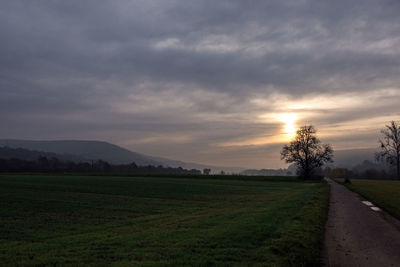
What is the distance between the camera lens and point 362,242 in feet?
39.4

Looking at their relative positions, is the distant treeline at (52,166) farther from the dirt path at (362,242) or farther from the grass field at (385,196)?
the dirt path at (362,242)

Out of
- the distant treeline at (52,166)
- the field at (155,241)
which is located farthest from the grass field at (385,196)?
the distant treeline at (52,166)

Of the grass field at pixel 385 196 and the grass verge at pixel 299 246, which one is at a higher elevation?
the grass verge at pixel 299 246

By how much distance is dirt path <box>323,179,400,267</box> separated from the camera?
9570 mm

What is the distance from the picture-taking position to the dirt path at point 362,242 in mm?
9570

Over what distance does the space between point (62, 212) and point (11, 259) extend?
11.8m

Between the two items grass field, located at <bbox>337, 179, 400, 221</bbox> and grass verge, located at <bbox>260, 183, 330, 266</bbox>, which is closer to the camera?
grass verge, located at <bbox>260, 183, 330, 266</bbox>

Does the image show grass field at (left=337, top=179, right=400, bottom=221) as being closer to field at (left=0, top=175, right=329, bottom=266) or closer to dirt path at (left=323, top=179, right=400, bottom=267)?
dirt path at (left=323, top=179, right=400, bottom=267)

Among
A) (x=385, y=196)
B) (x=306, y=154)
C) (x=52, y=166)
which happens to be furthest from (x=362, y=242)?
(x=52, y=166)

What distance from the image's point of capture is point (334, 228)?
15.1 m

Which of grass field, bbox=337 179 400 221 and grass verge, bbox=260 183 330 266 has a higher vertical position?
grass verge, bbox=260 183 330 266

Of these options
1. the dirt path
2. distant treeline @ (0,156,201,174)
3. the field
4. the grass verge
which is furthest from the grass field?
distant treeline @ (0,156,201,174)

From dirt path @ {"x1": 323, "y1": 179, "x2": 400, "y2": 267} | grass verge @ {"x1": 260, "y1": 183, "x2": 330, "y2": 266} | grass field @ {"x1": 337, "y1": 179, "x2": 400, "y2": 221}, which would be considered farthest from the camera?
grass field @ {"x1": 337, "y1": 179, "x2": 400, "y2": 221}

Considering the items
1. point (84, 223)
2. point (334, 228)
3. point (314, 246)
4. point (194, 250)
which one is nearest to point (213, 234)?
point (194, 250)
